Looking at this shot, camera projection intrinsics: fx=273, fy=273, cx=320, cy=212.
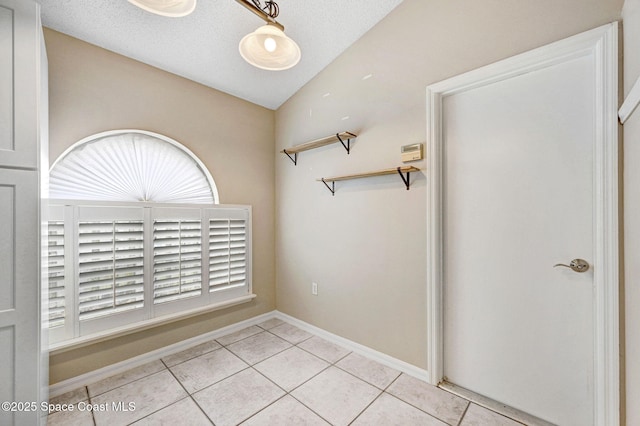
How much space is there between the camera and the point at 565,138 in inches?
59.1

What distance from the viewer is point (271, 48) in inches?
58.8

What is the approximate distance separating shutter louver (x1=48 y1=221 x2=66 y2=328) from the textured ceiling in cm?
136

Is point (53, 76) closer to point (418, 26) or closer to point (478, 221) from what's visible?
point (418, 26)

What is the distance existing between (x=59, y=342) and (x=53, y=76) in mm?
1790

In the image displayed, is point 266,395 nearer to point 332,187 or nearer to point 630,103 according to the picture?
point 332,187

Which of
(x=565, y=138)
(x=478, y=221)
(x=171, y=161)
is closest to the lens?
(x=565, y=138)

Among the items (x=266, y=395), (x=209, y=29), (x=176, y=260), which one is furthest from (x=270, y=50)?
(x=266, y=395)

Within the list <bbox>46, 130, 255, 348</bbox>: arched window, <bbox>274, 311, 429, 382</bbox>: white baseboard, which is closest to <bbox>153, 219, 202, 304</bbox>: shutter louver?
<bbox>46, 130, 255, 348</bbox>: arched window

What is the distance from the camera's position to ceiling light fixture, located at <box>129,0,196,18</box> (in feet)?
3.80

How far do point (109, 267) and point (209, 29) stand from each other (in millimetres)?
1919

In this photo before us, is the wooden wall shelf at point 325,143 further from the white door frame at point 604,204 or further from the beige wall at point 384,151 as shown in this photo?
the white door frame at point 604,204

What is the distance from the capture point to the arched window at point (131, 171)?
2021mm

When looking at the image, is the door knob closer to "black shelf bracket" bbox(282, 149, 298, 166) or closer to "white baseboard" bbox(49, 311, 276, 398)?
"black shelf bracket" bbox(282, 149, 298, 166)

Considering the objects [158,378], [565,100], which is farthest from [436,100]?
[158,378]
